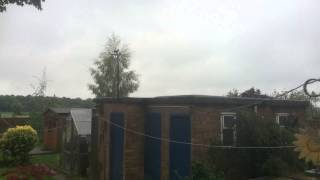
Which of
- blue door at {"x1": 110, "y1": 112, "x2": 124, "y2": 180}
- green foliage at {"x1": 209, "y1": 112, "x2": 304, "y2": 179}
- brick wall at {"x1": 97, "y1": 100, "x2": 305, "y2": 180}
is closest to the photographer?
green foliage at {"x1": 209, "y1": 112, "x2": 304, "y2": 179}

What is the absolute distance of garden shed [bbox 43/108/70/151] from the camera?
87.1 ft

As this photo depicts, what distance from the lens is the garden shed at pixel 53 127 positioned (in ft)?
87.1

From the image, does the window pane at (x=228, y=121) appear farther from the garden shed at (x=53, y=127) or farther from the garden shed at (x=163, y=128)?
the garden shed at (x=53, y=127)

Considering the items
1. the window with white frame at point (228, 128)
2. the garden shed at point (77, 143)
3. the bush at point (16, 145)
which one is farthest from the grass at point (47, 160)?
the window with white frame at point (228, 128)

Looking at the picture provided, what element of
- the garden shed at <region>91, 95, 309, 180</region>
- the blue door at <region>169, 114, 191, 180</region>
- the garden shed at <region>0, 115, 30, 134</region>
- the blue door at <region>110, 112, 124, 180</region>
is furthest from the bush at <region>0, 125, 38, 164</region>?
the blue door at <region>169, 114, 191, 180</region>

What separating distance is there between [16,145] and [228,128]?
1329 cm

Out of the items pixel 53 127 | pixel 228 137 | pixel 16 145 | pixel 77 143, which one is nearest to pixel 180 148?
pixel 228 137

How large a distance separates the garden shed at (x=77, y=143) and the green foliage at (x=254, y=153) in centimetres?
768

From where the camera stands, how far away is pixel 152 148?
51.7ft

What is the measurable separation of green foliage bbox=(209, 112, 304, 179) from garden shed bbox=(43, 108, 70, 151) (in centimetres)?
1523

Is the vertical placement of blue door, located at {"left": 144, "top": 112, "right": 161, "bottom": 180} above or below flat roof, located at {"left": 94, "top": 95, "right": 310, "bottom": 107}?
below

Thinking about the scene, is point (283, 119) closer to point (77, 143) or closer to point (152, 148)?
point (152, 148)

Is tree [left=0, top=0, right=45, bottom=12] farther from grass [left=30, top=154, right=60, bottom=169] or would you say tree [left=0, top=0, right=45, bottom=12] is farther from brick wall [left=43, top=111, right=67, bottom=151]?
brick wall [left=43, top=111, right=67, bottom=151]

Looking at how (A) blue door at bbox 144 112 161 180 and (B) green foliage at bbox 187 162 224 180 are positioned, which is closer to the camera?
(B) green foliage at bbox 187 162 224 180
